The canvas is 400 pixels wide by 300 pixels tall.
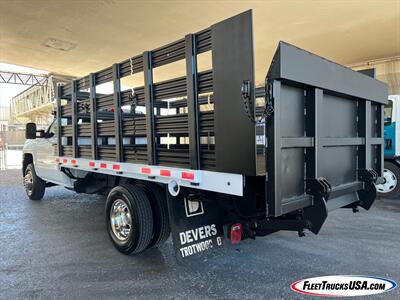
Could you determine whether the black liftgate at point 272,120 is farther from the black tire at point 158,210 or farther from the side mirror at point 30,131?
the side mirror at point 30,131

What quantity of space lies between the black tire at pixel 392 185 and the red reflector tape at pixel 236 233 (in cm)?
516

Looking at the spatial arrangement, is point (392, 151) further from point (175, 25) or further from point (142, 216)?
point (175, 25)

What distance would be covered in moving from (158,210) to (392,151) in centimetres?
581

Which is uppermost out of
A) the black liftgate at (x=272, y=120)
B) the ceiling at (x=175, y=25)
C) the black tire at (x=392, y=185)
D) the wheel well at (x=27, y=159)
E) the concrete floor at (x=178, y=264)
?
the ceiling at (x=175, y=25)

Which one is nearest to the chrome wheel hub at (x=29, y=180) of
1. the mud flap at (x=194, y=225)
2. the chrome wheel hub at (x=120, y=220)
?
the chrome wheel hub at (x=120, y=220)

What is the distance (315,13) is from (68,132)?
693 cm

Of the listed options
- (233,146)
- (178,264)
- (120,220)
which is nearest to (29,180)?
(120,220)

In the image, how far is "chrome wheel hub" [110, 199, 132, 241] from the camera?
350cm

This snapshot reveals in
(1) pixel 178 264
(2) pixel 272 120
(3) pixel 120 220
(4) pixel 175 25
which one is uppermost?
(4) pixel 175 25

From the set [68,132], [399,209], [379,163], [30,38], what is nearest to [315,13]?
[399,209]

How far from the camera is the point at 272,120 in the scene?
2.14 m

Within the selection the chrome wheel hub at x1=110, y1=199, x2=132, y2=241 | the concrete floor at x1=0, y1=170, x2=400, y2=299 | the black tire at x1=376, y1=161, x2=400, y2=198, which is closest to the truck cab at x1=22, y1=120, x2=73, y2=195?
the concrete floor at x1=0, y1=170, x2=400, y2=299

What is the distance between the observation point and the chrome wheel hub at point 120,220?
3.50 metres

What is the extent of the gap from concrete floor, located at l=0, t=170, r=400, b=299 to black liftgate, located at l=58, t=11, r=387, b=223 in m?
0.85
